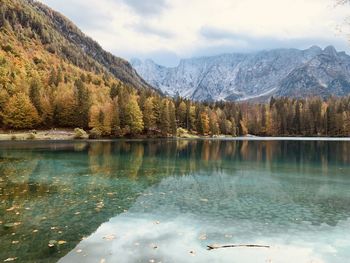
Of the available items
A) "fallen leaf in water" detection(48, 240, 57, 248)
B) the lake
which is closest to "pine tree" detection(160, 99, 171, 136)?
the lake

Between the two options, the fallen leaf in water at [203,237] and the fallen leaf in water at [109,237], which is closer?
the fallen leaf in water at [109,237]

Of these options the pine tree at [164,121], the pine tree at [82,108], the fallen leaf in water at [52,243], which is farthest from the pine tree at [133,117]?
the fallen leaf in water at [52,243]

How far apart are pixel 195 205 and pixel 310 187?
13.9 m

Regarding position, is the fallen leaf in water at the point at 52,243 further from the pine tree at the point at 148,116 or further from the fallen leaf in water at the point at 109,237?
the pine tree at the point at 148,116

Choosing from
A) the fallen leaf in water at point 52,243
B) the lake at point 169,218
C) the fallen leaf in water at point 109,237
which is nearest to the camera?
the lake at point 169,218

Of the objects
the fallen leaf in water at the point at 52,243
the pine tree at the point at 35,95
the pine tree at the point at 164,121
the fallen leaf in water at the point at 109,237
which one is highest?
the pine tree at the point at 35,95

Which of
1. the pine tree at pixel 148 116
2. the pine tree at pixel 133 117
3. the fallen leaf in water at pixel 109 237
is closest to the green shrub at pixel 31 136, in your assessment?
the pine tree at pixel 133 117

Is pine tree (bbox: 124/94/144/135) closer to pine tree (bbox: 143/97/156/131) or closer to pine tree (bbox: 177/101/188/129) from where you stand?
pine tree (bbox: 143/97/156/131)

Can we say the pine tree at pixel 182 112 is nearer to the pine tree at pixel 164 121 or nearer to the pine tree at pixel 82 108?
the pine tree at pixel 164 121

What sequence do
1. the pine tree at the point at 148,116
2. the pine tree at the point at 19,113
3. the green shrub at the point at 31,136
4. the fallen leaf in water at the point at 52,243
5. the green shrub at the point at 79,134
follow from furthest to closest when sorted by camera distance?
the pine tree at the point at 148,116
the green shrub at the point at 79,134
the pine tree at the point at 19,113
the green shrub at the point at 31,136
the fallen leaf in water at the point at 52,243

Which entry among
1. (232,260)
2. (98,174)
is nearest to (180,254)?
(232,260)

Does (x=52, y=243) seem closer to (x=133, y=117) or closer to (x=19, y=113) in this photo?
(x=19, y=113)

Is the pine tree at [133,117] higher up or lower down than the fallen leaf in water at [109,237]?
higher up

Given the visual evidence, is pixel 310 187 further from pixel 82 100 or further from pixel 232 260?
pixel 82 100
